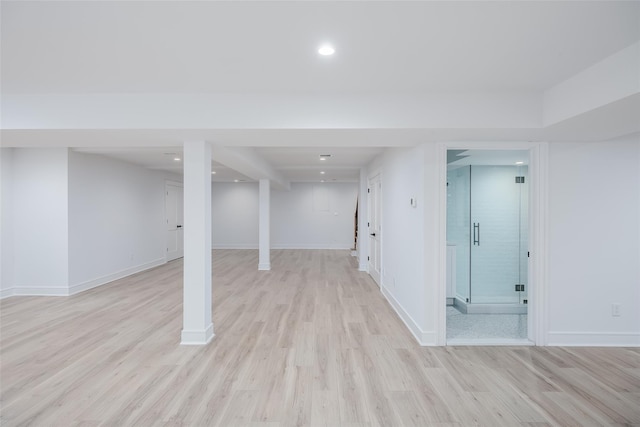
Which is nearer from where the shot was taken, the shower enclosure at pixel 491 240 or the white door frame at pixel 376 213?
the shower enclosure at pixel 491 240

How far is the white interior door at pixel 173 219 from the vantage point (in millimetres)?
8406

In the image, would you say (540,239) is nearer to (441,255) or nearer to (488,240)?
(441,255)

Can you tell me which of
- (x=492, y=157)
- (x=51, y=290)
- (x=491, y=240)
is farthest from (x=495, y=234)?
(x=51, y=290)

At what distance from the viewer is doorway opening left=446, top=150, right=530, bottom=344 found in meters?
4.52

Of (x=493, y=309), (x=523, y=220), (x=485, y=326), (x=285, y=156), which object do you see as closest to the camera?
(x=485, y=326)

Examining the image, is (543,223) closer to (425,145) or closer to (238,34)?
(425,145)

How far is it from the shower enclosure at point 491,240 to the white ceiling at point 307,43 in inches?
91.7

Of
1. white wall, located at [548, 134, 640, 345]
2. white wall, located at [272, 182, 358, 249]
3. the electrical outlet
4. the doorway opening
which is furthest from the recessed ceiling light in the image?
white wall, located at [272, 182, 358, 249]

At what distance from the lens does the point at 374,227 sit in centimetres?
676

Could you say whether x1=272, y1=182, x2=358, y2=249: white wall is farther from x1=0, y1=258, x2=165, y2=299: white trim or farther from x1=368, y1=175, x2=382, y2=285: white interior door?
x1=0, y1=258, x2=165, y2=299: white trim

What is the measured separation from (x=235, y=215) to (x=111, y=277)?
5.40 metres

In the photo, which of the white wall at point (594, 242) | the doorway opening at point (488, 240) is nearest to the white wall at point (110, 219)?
the doorway opening at point (488, 240)

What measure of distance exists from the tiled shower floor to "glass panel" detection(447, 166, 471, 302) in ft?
1.69

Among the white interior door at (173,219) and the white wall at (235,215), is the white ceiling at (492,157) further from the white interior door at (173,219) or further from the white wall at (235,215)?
the white wall at (235,215)
